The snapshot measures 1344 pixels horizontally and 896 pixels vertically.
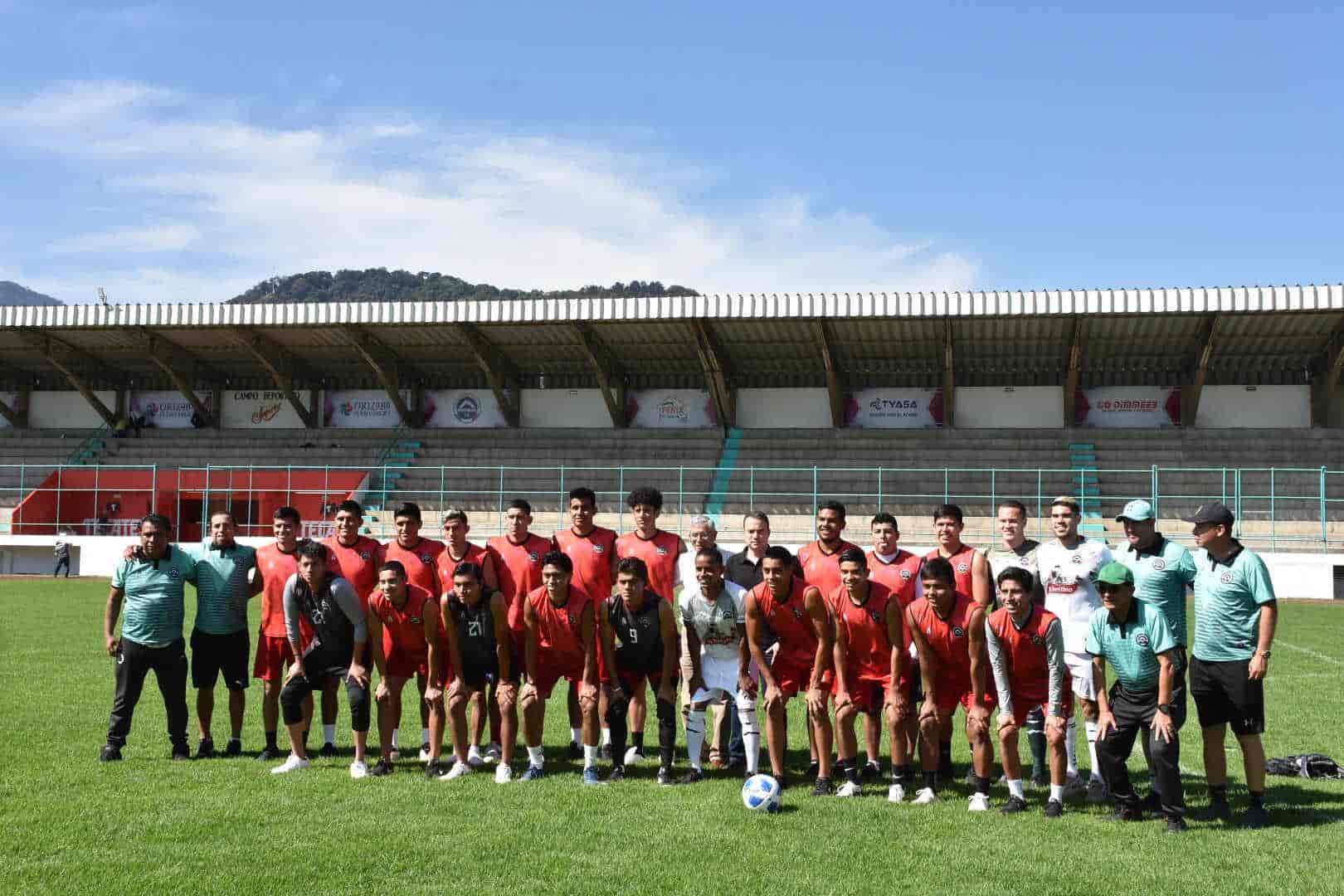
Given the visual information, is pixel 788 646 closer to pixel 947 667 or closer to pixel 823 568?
pixel 823 568

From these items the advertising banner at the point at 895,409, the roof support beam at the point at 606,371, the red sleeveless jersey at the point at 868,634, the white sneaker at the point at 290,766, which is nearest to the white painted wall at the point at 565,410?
the roof support beam at the point at 606,371

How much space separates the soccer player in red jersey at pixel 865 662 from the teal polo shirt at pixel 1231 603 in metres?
1.97

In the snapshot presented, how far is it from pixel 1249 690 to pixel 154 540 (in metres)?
8.10

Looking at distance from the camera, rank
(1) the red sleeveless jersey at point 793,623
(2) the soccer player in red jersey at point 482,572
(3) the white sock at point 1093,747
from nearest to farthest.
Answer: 1. (3) the white sock at point 1093,747
2. (1) the red sleeveless jersey at point 793,623
3. (2) the soccer player in red jersey at point 482,572

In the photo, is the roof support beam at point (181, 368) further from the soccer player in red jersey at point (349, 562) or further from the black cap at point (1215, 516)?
the black cap at point (1215, 516)

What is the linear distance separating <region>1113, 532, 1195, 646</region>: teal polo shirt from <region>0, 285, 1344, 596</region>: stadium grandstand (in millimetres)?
22402

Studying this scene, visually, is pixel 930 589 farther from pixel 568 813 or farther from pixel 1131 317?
pixel 1131 317

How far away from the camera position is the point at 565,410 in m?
37.4

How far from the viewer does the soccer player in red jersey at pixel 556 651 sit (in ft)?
28.2

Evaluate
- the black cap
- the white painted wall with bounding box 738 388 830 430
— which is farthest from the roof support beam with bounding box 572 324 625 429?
the black cap

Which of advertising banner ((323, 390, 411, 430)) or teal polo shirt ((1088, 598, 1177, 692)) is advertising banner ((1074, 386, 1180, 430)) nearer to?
advertising banner ((323, 390, 411, 430))

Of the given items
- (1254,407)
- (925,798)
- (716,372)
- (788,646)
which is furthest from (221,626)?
(1254,407)

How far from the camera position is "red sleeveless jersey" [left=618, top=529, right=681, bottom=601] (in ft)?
31.1

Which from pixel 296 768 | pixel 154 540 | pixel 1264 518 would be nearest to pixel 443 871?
pixel 296 768
